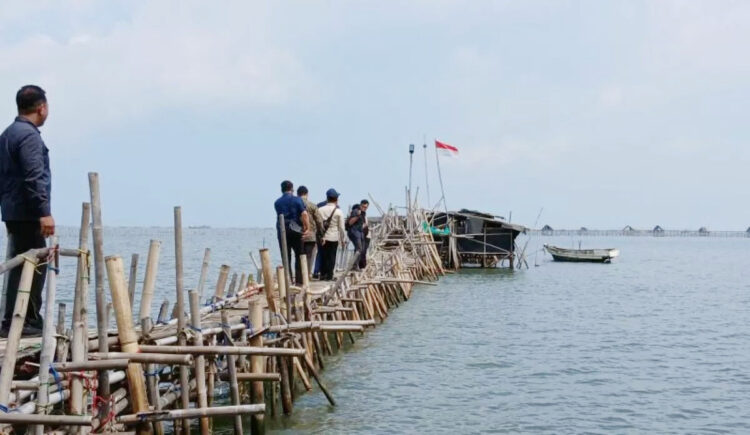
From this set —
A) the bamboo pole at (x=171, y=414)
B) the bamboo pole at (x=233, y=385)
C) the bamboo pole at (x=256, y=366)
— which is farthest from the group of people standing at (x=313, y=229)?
the bamboo pole at (x=171, y=414)

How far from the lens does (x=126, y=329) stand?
6484 mm

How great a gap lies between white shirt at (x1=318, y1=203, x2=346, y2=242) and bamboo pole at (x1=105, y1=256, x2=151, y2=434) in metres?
8.88

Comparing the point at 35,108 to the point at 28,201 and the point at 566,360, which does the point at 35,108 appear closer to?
the point at 28,201

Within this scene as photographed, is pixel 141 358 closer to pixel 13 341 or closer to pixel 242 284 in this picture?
pixel 13 341

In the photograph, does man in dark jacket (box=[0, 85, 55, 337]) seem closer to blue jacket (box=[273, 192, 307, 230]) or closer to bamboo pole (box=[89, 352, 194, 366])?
bamboo pole (box=[89, 352, 194, 366])

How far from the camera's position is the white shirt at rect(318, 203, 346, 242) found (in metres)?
15.4

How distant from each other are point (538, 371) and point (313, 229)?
4.85 metres

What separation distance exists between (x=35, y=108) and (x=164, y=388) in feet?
11.4

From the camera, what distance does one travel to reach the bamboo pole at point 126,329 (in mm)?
6359

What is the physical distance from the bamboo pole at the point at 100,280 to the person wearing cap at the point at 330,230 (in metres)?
8.76

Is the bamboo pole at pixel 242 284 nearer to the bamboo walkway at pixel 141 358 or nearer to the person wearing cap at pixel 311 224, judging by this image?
the person wearing cap at pixel 311 224

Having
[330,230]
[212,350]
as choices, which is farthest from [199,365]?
[330,230]

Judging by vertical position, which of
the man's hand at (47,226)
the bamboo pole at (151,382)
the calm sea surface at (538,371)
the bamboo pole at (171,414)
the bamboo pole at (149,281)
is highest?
the man's hand at (47,226)

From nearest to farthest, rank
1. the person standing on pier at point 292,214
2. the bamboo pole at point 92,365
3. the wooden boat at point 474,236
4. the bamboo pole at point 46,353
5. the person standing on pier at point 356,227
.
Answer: the bamboo pole at point 46,353 → the bamboo pole at point 92,365 → the person standing on pier at point 292,214 → the person standing on pier at point 356,227 → the wooden boat at point 474,236
